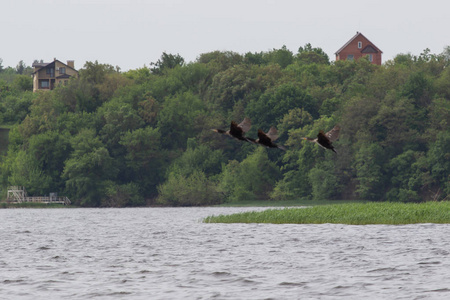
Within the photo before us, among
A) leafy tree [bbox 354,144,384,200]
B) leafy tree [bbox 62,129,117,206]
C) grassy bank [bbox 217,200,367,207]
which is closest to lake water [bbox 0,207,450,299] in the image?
leafy tree [bbox 354,144,384,200]

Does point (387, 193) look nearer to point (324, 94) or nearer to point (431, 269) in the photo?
point (324, 94)

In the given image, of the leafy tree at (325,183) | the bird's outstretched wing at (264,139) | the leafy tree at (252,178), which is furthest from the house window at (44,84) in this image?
the bird's outstretched wing at (264,139)

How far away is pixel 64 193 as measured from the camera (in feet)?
435

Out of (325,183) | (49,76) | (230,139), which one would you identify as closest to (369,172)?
(325,183)

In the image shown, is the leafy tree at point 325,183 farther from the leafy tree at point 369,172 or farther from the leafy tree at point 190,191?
the leafy tree at point 190,191

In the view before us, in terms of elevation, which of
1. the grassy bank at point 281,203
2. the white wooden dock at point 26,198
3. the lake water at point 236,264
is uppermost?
the white wooden dock at point 26,198

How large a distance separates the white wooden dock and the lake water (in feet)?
244

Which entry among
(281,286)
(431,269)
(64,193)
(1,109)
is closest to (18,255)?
(281,286)

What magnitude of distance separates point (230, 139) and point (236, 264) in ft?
314

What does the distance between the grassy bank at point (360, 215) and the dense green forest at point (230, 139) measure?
160 ft

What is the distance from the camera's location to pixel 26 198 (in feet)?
428

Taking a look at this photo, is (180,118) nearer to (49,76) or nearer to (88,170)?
(88,170)

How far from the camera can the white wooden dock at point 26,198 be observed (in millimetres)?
130250

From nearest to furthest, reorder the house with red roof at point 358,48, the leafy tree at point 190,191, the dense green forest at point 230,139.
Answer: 1. the dense green forest at point 230,139
2. the leafy tree at point 190,191
3. the house with red roof at point 358,48
